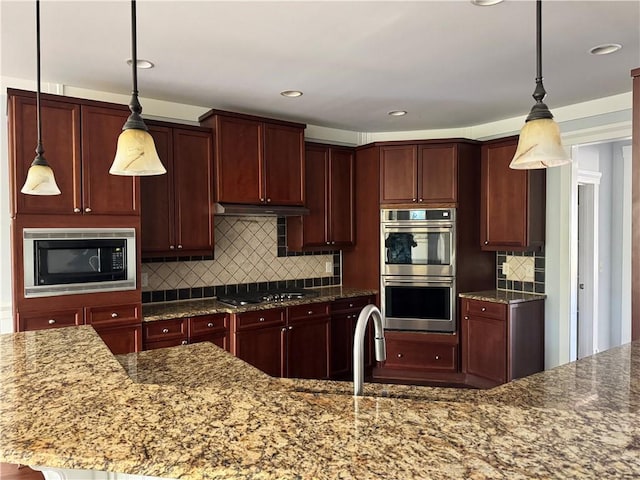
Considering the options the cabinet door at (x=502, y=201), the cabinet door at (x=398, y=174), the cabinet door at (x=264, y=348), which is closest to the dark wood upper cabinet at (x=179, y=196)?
the cabinet door at (x=264, y=348)

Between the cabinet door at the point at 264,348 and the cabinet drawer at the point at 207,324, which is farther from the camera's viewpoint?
the cabinet door at the point at 264,348

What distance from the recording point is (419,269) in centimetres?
446

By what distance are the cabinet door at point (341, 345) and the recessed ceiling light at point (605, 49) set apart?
2.90 metres

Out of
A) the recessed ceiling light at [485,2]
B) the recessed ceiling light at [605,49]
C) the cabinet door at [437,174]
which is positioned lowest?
the cabinet door at [437,174]

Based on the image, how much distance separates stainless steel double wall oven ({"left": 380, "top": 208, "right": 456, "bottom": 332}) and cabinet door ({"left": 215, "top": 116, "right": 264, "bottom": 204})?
141 centimetres

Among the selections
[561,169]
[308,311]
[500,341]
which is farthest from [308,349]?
[561,169]

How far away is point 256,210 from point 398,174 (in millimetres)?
1537

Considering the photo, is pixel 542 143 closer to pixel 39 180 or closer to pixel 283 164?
pixel 39 180

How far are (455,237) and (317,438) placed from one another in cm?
373

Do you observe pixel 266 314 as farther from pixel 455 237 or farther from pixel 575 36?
pixel 575 36

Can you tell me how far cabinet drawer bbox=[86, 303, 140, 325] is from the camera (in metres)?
3.02

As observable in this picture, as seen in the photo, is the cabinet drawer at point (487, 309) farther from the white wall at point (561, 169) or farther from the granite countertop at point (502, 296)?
the white wall at point (561, 169)

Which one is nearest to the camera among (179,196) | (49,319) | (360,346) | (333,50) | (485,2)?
(360,346)

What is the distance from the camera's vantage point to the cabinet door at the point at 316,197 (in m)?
4.54
